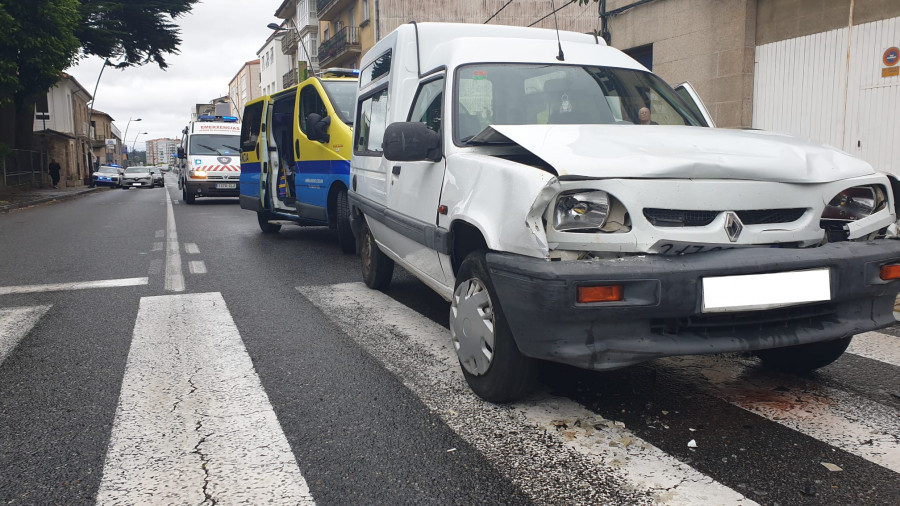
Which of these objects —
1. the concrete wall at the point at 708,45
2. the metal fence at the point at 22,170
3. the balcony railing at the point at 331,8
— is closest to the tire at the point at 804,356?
the concrete wall at the point at 708,45

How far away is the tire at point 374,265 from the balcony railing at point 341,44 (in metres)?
34.8

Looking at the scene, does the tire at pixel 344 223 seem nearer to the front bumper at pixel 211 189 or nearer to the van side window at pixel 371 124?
the van side window at pixel 371 124

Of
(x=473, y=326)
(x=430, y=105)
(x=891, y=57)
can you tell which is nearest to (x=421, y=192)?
(x=430, y=105)

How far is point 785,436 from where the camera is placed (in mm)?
2965

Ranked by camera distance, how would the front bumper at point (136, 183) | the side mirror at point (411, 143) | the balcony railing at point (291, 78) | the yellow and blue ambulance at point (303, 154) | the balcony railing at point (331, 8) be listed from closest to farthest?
1. the side mirror at point (411, 143)
2. the yellow and blue ambulance at point (303, 154)
3. the balcony railing at point (331, 8)
4. the front bumper at point (136, 183)
5. the balcony railing at point (291, 78)

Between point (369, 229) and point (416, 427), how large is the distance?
3174 mm

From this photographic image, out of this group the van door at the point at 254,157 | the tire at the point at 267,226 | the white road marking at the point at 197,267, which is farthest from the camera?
the tire at the point at 267,226

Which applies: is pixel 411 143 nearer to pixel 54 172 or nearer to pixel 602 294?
pixel 602 294

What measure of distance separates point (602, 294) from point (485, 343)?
0.74 m

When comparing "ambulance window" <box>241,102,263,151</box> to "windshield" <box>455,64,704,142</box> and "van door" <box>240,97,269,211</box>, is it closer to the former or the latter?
"van door" <box>240,97,269,211</box>

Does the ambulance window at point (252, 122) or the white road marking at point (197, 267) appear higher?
the ambulance window at point (252, 122)

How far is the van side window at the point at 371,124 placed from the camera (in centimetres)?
573

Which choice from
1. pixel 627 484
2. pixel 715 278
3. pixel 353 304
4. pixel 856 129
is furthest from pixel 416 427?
pixel 856 129

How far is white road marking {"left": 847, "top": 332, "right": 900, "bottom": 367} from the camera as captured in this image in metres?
4.15
